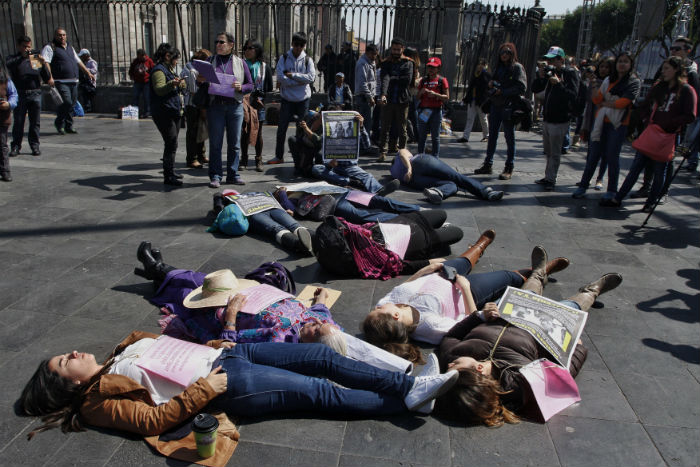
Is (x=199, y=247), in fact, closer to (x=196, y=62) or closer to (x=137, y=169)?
(x=196, y=62)

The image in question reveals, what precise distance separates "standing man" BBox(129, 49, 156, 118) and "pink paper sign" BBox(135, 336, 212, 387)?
11.9 meters

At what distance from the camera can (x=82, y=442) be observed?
2.69 m

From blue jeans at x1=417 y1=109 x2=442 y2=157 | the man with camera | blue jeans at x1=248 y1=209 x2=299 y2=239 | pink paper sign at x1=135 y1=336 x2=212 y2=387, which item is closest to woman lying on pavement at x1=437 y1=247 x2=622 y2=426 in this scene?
pink paper sign at x1=135 y1=336 x2=212 y2=387

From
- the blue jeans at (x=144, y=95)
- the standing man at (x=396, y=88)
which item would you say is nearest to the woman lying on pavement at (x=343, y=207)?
the standing man at (x=396, y=88)

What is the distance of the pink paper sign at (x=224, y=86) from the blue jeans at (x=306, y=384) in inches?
185

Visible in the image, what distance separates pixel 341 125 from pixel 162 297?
166 inches

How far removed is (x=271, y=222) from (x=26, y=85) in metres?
5.90

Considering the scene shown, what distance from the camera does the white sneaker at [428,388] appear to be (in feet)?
9.23

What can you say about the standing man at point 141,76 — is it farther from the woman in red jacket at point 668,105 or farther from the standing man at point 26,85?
the woman in red jacket at point 668,105

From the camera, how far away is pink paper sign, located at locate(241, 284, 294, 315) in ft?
11.2

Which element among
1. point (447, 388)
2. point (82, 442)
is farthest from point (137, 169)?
point (447, 388)

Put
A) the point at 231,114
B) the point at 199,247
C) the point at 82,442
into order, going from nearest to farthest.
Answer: the point at 82,442, the point at 199,247, the point at 231,114

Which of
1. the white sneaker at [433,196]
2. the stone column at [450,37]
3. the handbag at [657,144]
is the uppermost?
the stone column at [450,37]

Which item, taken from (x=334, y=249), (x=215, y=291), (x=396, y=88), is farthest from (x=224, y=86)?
(x=215, y=291)
